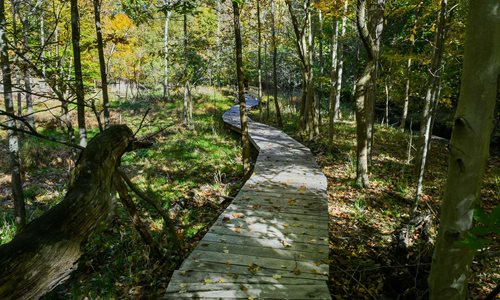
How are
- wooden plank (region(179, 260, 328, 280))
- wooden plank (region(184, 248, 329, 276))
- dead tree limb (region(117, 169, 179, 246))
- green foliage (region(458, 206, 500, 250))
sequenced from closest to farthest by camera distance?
1. green foliage (region(458, 206, 500, 250))
2. dead tree limb (region(117, 169, 179, 246))
3. wooden plank (region(179, 260, 328, 280))
4. wooden plank (region(184, 248, 329, 276))

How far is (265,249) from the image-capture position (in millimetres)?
4105

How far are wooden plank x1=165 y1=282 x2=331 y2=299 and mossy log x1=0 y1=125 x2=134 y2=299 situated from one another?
1597 millimetres

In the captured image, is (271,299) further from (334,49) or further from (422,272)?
(334,49)

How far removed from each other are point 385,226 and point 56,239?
18.3 ft

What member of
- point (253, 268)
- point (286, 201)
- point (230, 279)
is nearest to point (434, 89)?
point (286, 201)

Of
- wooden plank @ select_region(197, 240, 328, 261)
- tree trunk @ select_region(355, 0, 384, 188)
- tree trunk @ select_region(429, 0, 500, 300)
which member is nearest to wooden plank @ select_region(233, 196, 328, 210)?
wooden plank @ select_region(197, 240, 328, 261)

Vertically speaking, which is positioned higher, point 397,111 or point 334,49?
point 334,49

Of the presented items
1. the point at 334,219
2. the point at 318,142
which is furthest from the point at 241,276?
the point at 318,142

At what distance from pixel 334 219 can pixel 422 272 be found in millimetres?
2083

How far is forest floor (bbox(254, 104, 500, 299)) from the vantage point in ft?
12.8

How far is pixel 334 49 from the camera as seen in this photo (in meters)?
13.2

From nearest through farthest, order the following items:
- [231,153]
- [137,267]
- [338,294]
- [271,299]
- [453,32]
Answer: [271,299] → [338,294] → [137,267] → [453,32] → [231,153]

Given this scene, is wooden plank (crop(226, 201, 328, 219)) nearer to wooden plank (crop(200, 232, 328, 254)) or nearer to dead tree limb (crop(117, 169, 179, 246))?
wooden plank (crop(200, 232, 328, 254))

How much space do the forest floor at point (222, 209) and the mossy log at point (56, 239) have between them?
0.34m
